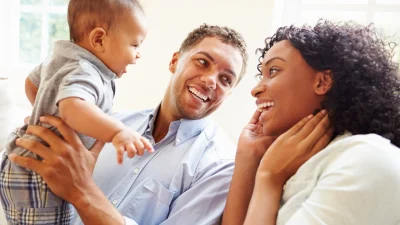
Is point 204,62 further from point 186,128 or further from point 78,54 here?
point 78,54

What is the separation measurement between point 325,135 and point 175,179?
539 mm

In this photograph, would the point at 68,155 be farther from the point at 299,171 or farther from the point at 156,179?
the point at 299,171

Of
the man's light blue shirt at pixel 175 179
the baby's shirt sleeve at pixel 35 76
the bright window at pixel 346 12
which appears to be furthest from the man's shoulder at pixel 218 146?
the bright window at pixel 346 12

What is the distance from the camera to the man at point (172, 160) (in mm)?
1274

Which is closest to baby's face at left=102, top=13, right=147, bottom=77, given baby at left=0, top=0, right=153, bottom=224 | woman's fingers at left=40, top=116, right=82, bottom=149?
baby at left=0, top=0, right=153, bottom=224

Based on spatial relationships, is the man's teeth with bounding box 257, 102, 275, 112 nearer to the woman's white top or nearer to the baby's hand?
the woman's white top

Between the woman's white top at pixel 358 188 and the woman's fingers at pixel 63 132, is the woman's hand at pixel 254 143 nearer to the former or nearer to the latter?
the woman's white top at pixel 358 188

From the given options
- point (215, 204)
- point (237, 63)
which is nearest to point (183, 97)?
point (237, 63)

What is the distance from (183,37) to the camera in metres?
2.60

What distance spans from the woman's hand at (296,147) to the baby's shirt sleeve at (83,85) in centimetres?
50

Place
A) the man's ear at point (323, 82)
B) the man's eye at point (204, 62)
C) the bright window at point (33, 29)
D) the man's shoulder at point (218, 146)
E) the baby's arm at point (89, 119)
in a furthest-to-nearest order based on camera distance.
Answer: the bright window at point (33, 29)
the man's eye at point (204, 62)
the man's shoulder at point (218, 146)
the man's ear at point (323, 82)
the baby's arm at point (89, 119)

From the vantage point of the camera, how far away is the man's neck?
1.67 metres

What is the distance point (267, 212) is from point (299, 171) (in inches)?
5.3

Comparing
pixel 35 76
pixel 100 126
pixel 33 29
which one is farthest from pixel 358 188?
pixel 33 29
